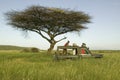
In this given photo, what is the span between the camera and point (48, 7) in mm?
31391

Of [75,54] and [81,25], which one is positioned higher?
[81,25]

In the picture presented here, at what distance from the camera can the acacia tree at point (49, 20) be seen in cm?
3141

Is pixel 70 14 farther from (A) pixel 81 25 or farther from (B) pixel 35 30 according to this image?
(B) pixel 35 30

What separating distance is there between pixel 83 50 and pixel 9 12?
62.8ft

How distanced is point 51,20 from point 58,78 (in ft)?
90.1

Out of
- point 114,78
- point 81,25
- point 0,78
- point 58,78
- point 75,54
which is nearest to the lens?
point 0,78

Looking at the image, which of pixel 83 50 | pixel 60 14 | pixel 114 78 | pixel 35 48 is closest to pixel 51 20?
pixel 60 14

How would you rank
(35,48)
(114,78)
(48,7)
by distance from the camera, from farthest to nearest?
(35,48), (48,7), (114,78)

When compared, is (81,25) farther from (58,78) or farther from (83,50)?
(58,78)

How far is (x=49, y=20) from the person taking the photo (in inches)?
1248

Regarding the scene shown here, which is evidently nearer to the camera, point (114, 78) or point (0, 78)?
point (0, 78)

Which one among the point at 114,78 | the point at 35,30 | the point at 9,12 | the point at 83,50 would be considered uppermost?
the point at 9,12

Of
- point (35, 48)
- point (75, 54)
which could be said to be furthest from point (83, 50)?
point (35, 48)

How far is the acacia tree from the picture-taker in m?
31.4
